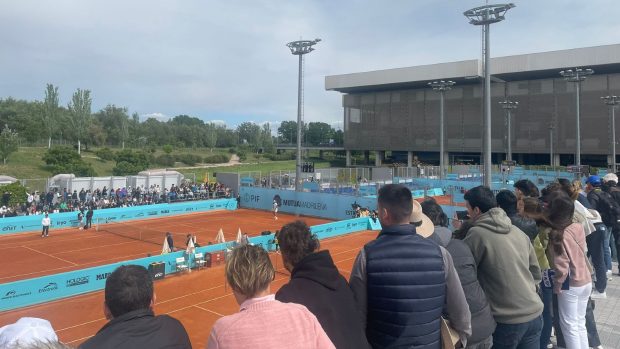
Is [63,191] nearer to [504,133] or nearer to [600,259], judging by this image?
[600,259]

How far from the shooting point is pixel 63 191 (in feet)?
107

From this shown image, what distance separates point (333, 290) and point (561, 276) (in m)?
3.70

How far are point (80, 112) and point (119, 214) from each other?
4388 centimetres

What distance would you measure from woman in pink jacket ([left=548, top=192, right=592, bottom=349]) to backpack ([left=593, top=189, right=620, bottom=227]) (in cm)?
463

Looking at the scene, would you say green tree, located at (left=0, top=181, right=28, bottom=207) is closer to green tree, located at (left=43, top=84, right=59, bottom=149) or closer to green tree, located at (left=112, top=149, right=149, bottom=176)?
green tree, located at (left=112, top=149, right=149, bottom=176)

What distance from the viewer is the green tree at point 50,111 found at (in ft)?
211

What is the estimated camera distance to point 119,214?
30.9m

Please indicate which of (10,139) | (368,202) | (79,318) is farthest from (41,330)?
(10,139)

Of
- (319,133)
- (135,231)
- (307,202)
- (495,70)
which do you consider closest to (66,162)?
(135,231)

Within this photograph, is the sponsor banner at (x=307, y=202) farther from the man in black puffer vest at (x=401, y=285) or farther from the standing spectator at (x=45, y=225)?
the man in black puffer vest at (x=401, y=285)

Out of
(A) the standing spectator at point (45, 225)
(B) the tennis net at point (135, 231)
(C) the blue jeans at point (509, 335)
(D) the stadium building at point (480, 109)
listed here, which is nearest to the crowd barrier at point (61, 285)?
(B) the tennis net at point (135, 231)

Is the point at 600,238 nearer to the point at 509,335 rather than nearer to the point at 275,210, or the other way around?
the point at 509,335

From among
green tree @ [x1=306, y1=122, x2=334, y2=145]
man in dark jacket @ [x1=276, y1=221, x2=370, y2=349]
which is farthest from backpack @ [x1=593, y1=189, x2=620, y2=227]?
green tree @ [x1=306, y1=122, x2=334, y2=145]

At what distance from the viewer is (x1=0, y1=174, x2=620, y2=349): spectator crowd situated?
2385 mm
